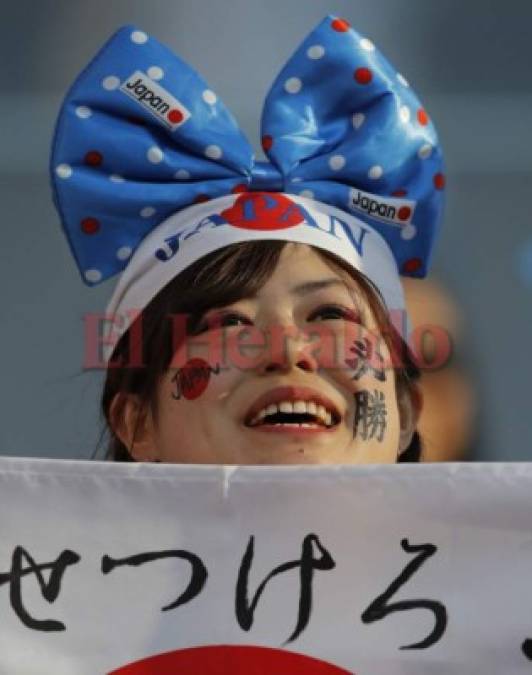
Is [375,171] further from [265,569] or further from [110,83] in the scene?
[265,569]

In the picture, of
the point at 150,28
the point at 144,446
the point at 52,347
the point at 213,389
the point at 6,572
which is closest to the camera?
the point at 6,572

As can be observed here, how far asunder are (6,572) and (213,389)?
404 millimetres

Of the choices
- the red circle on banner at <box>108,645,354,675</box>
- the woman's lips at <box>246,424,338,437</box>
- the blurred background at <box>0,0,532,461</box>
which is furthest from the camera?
the blurred background at <box>0,0,532,461</box>

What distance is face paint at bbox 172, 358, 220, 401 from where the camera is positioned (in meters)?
1.55

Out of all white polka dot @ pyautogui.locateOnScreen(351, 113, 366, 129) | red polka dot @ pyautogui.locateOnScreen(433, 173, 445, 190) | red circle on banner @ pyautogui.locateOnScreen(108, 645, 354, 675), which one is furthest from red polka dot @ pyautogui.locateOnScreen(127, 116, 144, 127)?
red circle on banner @ pyautogui.locateOnScreen(108, 645, 354, 675)

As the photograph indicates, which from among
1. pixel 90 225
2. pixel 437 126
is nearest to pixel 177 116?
pixel 90 225

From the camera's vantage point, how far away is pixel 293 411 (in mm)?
1497

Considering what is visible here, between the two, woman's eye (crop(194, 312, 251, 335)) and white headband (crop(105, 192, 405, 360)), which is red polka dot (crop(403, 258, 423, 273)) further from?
woman's eye (crop(194, 312, 251, 335))

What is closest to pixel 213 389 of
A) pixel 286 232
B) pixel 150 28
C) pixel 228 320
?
pixel 228 320

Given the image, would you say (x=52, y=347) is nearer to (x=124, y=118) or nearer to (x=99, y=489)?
(x=124, y=118)

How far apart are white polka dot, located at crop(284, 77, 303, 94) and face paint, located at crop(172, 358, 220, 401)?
0.36m

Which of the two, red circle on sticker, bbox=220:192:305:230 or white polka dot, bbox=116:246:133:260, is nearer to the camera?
red circle on sticker, bbox=220:192:305:230

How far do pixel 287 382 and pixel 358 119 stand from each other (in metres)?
0.39

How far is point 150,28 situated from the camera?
255 centimetres
